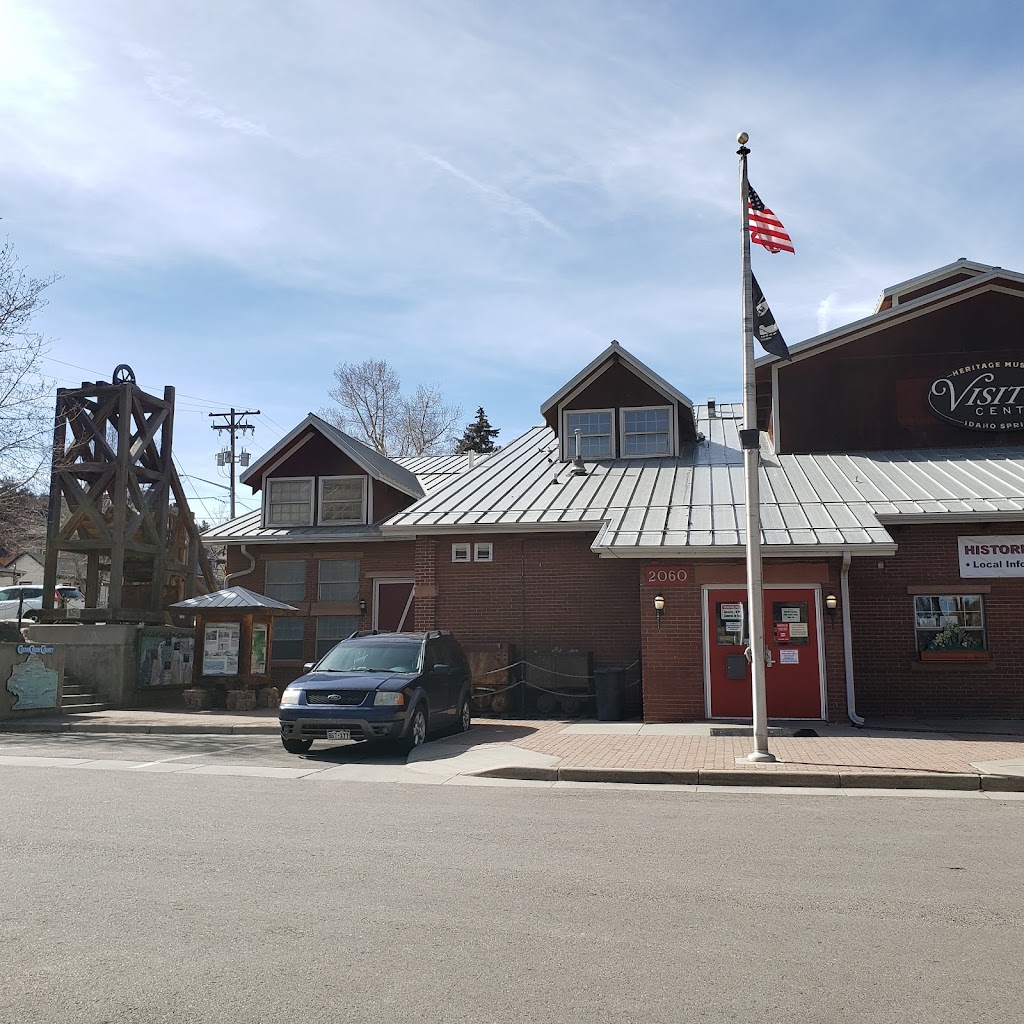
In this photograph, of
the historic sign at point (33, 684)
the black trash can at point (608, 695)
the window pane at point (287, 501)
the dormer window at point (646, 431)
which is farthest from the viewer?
the window pane at point (287, 501)

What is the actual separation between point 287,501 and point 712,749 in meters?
15.3

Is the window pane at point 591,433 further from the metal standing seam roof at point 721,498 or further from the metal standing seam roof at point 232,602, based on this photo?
the metal standing seam roof at point 232,602

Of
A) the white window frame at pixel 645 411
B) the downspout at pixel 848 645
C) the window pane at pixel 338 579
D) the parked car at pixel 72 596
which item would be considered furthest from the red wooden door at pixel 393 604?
the parked car at pixel 72 596

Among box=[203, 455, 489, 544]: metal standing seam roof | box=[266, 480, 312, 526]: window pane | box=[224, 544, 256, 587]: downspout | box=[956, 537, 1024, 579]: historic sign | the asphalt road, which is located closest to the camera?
the asphalt road

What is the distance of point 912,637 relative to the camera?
1727cm

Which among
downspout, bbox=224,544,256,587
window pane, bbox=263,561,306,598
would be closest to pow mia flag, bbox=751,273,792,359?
window pane, bbox=263,561,306,598

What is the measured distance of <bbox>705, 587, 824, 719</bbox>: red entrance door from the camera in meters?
16.5


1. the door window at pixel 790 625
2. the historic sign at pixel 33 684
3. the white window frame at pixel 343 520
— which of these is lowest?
the historic sign at pixel 33 684

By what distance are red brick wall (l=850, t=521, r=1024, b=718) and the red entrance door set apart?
4.53 ft

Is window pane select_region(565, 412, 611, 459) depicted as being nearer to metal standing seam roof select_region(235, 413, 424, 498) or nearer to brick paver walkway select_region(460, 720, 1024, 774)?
metal standing seam roof select_region(235, 413, 424, 498)

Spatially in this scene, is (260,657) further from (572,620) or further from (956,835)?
(956,835)

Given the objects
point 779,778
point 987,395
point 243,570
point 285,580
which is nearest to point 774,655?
point 779,778

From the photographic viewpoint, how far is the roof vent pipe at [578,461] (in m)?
22.0

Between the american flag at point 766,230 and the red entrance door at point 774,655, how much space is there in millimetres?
6168
